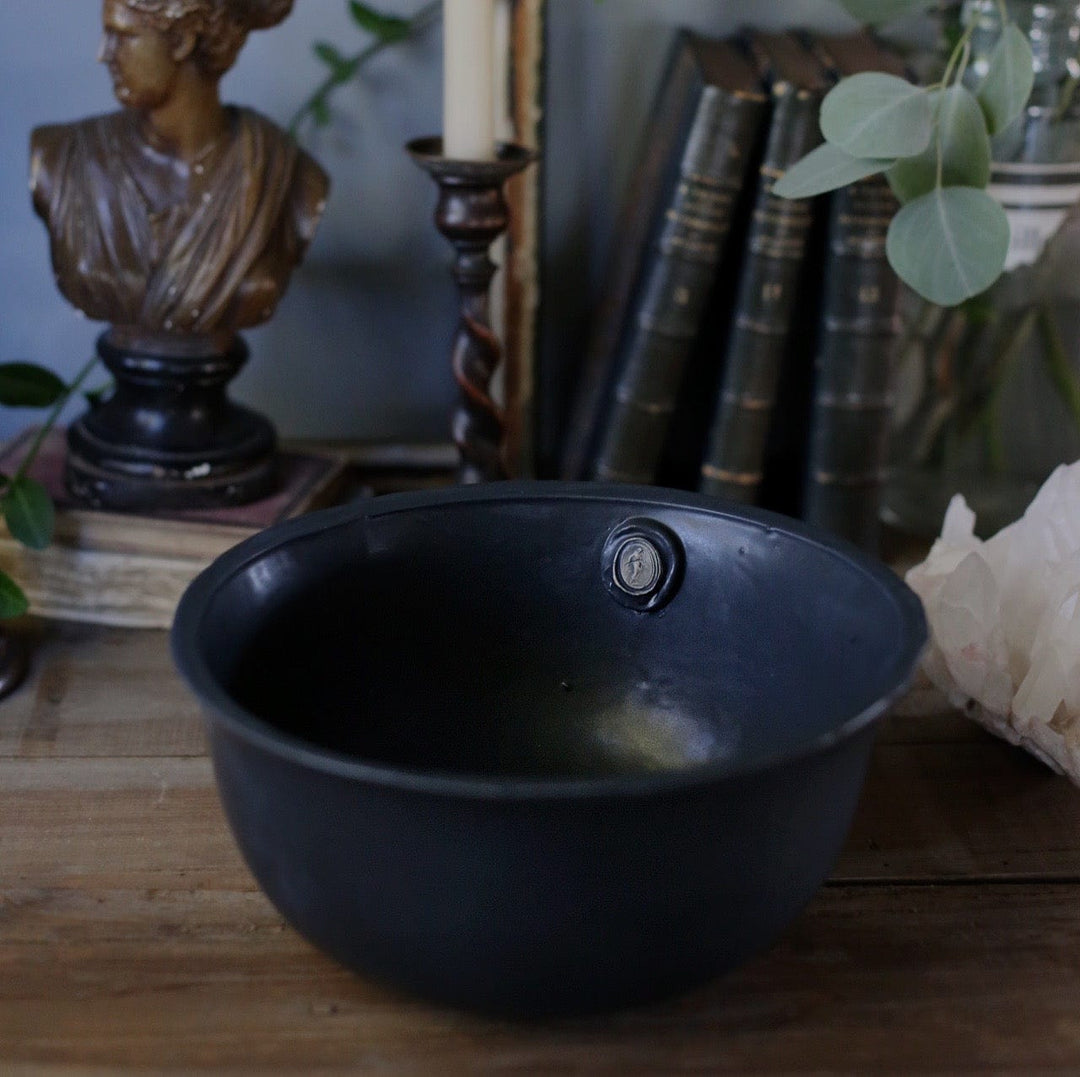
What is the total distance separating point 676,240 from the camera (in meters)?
0.96

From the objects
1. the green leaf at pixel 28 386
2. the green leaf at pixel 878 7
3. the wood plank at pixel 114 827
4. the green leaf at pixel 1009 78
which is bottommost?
the wood plank at pixel 114 827

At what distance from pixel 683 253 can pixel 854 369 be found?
0.14m

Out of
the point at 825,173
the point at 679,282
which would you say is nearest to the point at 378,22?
the point at 679,282

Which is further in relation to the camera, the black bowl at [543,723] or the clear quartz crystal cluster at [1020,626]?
the clear quartz crystal cluster at [1020,626]

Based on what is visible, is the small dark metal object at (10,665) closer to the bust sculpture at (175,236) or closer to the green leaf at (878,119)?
the bust sculpture at (175,236)

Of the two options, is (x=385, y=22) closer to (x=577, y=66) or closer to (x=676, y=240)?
(x=577, y=66)

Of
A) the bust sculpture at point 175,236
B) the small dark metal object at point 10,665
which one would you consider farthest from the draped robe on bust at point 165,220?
the small dark metal object at point 10,665

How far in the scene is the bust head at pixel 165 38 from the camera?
2.66 ft

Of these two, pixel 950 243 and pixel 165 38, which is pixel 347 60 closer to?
pixel 165 38

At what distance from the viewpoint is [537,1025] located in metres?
0.55

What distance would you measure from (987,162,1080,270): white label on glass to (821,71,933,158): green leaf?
0.82 ft

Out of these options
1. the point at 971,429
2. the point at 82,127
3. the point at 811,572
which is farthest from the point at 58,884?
the point at 971,429

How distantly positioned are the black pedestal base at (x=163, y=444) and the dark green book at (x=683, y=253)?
0.86 ft

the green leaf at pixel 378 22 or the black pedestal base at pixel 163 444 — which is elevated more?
the green leaf at pixel 378 22
